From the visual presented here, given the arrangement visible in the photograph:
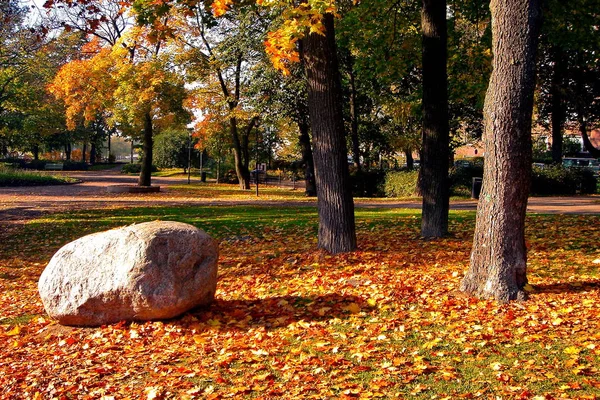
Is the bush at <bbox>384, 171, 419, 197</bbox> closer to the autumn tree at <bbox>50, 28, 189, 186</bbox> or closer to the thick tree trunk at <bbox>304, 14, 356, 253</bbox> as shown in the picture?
the autumn tree at <bbox>50, 28, 189, 186</bbox>

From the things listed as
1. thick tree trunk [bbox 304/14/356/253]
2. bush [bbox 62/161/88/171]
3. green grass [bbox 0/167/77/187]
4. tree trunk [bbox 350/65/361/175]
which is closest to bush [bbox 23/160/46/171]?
bush [bbox 62/161/88/171]

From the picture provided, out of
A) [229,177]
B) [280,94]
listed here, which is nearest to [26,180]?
[229,177]

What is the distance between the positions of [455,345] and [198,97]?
3259 centimetres

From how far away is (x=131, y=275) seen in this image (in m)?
6.27

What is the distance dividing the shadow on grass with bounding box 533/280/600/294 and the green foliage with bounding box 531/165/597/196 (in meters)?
20.5

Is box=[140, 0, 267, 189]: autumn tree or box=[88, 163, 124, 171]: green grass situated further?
box=[88, 163, 124, 171]: green grass

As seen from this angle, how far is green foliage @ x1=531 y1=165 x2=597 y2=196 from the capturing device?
26.7 m

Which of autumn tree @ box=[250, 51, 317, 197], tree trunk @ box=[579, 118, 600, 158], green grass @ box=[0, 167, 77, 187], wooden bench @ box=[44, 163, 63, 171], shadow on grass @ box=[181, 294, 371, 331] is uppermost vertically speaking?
autumn tree @ box=[250, 51, 317, 197]

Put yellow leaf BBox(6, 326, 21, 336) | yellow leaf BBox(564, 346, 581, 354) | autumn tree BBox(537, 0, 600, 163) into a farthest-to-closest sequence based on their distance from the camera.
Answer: autumn tree BBox(537, 0, 600, 163) < yellow leaf BBox(6, 326, 21, 336) < yellow leaf BBox(564, 346, 581, 354)

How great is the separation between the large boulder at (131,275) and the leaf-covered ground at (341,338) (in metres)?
0.21

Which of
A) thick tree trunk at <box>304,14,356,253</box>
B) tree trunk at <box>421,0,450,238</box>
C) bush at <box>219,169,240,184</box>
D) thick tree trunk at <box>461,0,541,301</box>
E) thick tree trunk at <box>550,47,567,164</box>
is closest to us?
thick tree trunk at <box>461,0,541,301</box>

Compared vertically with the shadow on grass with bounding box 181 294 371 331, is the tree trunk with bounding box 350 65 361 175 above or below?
above

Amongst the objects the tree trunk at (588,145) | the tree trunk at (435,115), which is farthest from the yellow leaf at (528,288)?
the tree trunk at (588,145)

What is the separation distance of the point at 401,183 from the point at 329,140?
66.4ft
